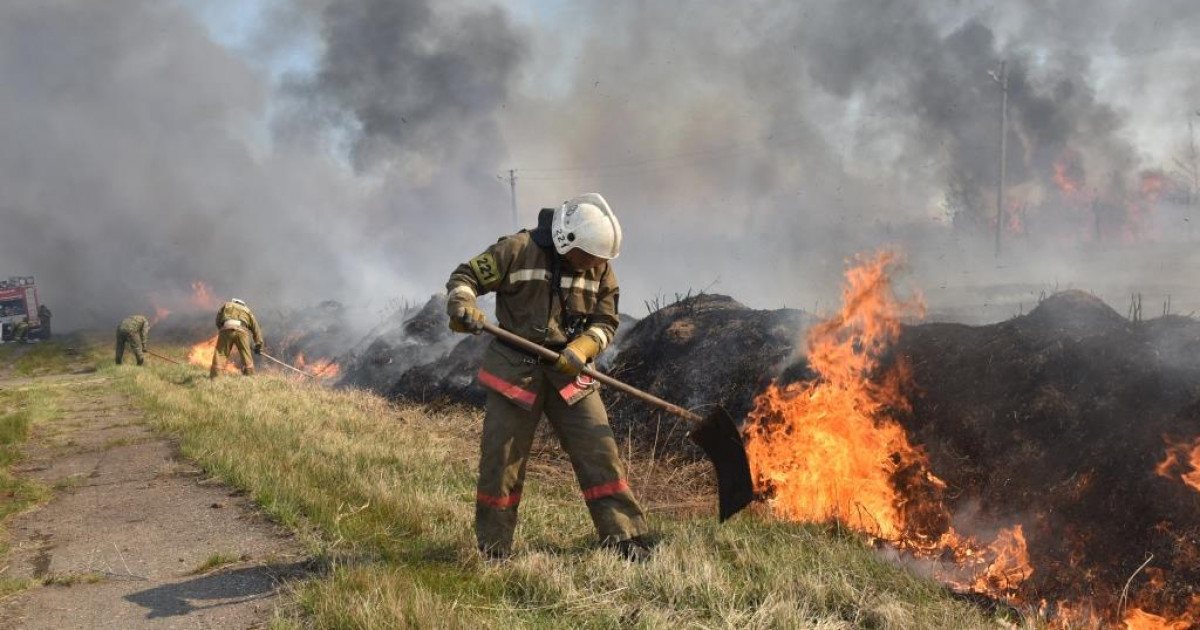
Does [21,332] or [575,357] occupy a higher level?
[575,357]

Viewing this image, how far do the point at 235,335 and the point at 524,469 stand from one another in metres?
11.3

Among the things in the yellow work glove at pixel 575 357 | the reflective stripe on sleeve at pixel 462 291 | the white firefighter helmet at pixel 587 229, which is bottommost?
the yellow work glove at pixel 575 357

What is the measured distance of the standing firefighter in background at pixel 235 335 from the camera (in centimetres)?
1361

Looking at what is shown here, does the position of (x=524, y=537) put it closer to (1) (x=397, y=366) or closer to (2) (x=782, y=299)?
(1) (x=397, y=366)

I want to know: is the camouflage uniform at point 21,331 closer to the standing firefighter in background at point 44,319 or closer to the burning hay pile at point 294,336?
the standing firefighter in background at point 44,319

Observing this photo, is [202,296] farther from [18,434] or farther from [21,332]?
[18,434]

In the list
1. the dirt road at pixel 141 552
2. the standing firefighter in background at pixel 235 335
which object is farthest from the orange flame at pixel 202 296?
the dirt road at pixel 141 552

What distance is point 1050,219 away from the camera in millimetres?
34312

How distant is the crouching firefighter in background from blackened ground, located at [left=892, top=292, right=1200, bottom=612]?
2.26 meters

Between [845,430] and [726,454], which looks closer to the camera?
[726,454]

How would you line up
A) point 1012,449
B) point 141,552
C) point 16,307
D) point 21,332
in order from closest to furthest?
point 141,552, point 1012,449, point 21,332, point 16,307

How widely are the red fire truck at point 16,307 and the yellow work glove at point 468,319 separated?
36113mm

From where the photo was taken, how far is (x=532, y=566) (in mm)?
3572

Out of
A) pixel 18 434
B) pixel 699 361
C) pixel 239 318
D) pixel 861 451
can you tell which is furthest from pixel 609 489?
pixel 239 318
